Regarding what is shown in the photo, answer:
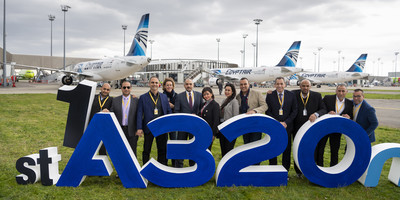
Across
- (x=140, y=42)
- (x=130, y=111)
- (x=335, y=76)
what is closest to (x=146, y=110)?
(x=130, y=111)

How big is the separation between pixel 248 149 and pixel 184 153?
108 cm

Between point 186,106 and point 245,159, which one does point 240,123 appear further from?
point 186,106

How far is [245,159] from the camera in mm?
4496

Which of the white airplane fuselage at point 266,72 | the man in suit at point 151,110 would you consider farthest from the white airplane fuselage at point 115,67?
the man in suit at point 151,110

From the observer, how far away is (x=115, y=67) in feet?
89.4

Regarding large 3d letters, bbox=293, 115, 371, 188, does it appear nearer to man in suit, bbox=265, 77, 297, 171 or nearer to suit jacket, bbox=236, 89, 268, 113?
man in suit, bbox=265, 77, 297, 171

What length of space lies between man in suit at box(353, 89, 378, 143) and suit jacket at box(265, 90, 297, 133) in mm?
1105

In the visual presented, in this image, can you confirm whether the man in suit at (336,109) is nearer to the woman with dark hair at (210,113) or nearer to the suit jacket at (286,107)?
the suit jacket at (286,107)

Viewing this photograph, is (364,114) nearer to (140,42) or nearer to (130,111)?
(130,111)

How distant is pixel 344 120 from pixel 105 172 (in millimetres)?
4131

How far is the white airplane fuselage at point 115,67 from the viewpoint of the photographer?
2650cm

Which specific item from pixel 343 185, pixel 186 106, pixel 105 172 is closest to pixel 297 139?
pixel 343 185

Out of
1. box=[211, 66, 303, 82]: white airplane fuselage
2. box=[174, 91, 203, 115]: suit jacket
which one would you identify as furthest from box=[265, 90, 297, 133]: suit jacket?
box=[211, 66, 303, 82]: white airplane fuselage

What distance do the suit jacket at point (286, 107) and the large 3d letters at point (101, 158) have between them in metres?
2.74
